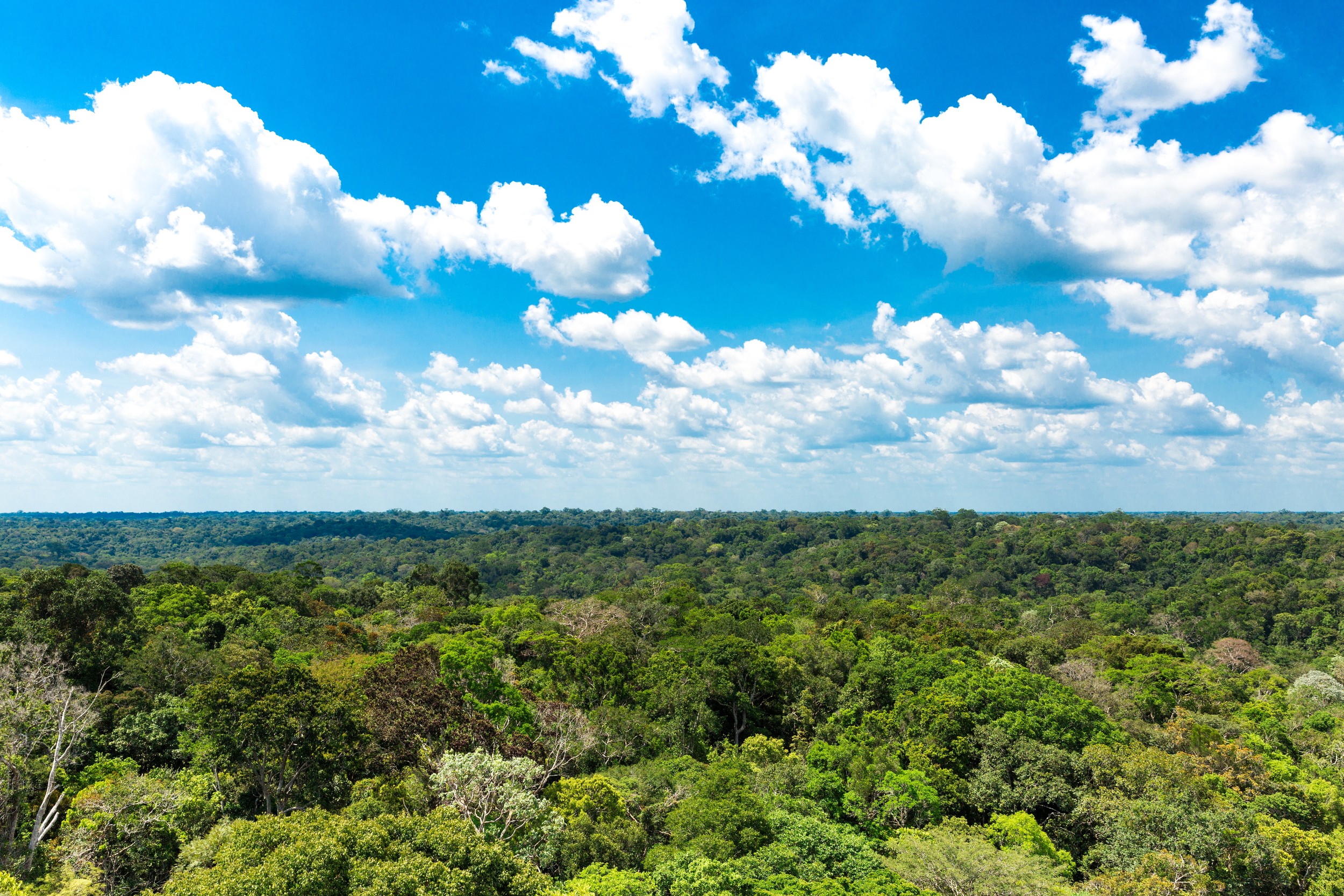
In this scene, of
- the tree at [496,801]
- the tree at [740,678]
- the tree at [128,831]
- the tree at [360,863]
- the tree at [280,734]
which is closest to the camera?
the tree at [360,863]

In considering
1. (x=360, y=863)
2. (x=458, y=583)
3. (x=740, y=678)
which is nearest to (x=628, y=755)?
(x=740, y=678)

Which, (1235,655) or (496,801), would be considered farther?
(1235,655)

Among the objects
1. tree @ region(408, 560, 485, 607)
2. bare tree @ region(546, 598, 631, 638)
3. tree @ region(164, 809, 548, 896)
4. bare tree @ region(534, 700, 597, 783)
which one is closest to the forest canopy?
tree @ region(164, 809, 548, 896)

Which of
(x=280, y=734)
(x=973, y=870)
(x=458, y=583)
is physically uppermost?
(x=280, y=734)

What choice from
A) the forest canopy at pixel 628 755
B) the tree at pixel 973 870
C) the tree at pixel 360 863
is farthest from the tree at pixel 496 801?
the tree at pixel 973 870

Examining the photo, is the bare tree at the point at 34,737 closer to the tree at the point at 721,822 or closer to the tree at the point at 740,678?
the tree at the point at 721,822

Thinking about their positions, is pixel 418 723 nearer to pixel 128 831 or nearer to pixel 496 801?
pixel 496 801
